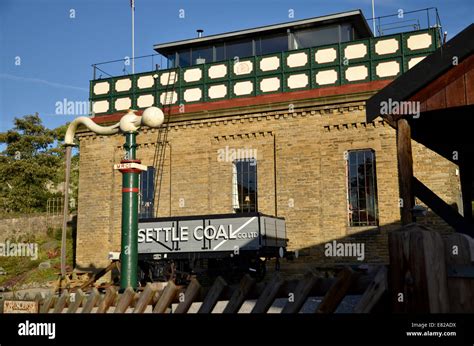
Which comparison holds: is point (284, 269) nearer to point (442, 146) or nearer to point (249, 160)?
point (249, 160)

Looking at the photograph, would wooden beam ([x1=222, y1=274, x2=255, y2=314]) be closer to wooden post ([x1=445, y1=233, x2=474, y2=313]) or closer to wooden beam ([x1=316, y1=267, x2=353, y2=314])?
wooden beam ([x1=316, y1=267, x2=353, y2=314])

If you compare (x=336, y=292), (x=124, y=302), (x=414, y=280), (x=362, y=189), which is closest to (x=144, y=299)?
(x=124, y=302)

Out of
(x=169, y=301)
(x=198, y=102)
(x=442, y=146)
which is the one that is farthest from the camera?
(x=198, y=102)

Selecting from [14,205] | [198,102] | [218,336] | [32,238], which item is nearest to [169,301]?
[218,336]

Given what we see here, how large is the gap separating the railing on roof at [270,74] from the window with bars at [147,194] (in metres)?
3.17

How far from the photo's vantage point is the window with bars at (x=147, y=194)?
22422 mm

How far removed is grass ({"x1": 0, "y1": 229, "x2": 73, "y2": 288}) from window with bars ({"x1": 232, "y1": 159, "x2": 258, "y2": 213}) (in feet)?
30.5

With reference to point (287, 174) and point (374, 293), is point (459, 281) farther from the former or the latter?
point (287, 174)

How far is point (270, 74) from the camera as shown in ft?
69.7

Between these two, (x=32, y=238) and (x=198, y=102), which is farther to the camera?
(x=32, y=238)

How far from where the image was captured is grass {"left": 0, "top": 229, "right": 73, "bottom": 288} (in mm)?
24688

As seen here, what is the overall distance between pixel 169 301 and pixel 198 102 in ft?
59.5

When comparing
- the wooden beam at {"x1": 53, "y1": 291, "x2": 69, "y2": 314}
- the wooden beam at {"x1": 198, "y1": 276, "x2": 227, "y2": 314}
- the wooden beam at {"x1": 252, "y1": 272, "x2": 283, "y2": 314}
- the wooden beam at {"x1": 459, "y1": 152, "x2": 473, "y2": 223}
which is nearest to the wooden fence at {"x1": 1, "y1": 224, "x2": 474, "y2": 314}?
the wooden beam at {"x1": 252, "y1": 272, "x2": 283, "y2": 314}

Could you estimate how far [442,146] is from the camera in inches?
355
